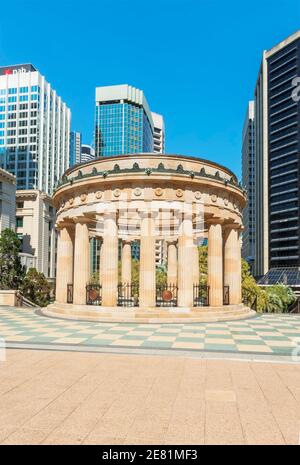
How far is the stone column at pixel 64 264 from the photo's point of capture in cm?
2731

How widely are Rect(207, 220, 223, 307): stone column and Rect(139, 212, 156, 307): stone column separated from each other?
456cm

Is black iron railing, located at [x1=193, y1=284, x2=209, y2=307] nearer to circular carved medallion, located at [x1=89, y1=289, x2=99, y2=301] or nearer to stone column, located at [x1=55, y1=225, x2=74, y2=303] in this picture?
circular carved medallion, located at [x1=89, y1=289, x2=99, y2=301]

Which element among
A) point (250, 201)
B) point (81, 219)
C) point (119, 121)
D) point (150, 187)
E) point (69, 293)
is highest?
point (119, 121)

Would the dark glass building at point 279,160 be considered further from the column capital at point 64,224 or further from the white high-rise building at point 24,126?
the column capital at point 64,224

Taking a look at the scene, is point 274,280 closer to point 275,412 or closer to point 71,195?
point 71,195

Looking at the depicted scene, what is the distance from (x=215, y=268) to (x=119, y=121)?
603ft

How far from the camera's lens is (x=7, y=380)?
9.38 m

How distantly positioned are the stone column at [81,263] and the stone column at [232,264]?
35.8 ft

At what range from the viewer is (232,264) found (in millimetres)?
27266

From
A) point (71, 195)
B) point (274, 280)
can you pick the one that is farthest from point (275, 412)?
point (274, 280)

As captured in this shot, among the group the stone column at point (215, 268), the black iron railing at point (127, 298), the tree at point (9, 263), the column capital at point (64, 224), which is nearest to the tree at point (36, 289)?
the tree at point (9, 263)

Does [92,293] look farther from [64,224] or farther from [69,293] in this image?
[64,224]

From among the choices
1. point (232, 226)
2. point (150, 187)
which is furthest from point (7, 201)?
point (150, 187)

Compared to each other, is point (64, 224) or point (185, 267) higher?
point (64, 224)
